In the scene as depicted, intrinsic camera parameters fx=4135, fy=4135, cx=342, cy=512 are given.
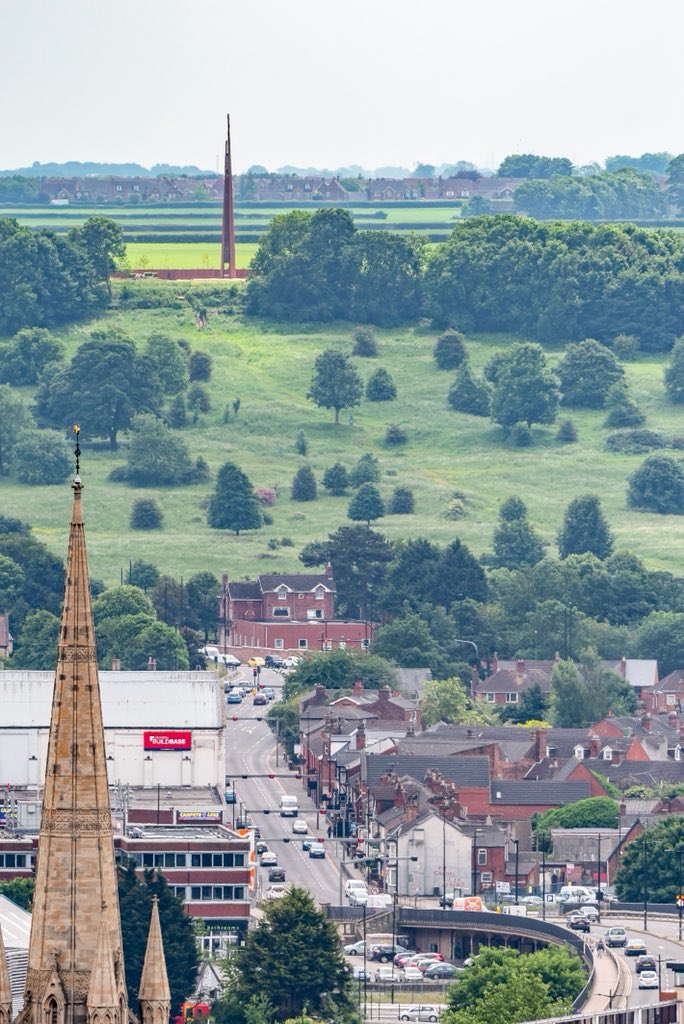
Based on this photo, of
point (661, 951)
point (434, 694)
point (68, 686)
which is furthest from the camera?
point (434, 694)

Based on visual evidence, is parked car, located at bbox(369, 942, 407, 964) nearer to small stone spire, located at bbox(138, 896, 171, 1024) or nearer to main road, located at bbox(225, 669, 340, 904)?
main road, located at bbox(225, 669, 340, 904)

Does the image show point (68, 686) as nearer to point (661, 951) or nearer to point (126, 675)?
point (661, 951)

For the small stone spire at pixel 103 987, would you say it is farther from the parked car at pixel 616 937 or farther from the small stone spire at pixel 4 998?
the parked car at pixel 616 937

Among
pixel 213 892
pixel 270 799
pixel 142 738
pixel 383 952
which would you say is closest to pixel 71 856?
pixel 383 952

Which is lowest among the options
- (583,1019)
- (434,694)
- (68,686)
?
(434,694)

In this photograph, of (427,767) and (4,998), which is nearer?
(4,998)

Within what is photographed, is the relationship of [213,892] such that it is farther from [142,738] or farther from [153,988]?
[153,988]

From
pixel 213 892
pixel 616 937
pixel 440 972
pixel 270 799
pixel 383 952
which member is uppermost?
pixel 616 937

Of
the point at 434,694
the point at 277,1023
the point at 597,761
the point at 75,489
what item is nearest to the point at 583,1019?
the point at 277,1023
